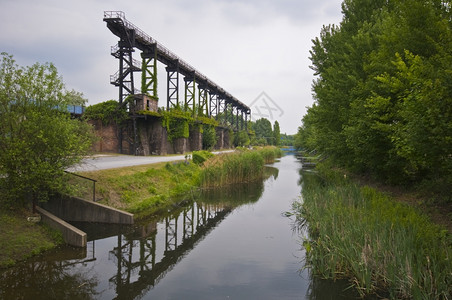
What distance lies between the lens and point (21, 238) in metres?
8.88

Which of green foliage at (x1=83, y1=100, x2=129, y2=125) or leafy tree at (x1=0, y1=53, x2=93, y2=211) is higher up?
green foliage at (x1=83, y1=100, x2=129, y2=125)

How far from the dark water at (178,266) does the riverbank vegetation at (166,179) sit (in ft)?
6.01

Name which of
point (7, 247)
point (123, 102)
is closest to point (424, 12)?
point (7, 247)

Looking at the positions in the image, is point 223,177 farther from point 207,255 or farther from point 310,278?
point 310,278

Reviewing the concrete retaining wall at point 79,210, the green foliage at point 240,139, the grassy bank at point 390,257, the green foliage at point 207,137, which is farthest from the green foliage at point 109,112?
the green foliage at point 240,139

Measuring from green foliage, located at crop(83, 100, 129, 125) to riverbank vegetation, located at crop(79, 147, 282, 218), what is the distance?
1055 centimetres

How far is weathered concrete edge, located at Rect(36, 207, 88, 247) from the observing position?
9.50 meters

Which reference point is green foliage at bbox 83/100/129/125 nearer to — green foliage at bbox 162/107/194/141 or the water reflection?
green foliage at bbox 162/107/194/141

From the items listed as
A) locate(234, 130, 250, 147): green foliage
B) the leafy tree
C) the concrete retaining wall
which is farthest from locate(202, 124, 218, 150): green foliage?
the leafy tree

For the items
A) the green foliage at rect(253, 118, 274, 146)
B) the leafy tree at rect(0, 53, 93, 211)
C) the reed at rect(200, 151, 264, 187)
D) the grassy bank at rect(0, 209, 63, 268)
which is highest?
the green foliage at rect(253, 118, 274, 146)

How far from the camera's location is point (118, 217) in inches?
→ 476

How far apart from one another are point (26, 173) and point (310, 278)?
9100 mm

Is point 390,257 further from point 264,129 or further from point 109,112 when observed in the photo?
point 264,129

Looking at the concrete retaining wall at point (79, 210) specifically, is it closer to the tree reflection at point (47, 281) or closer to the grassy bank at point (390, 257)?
the tree reflection at point (47, 281)
